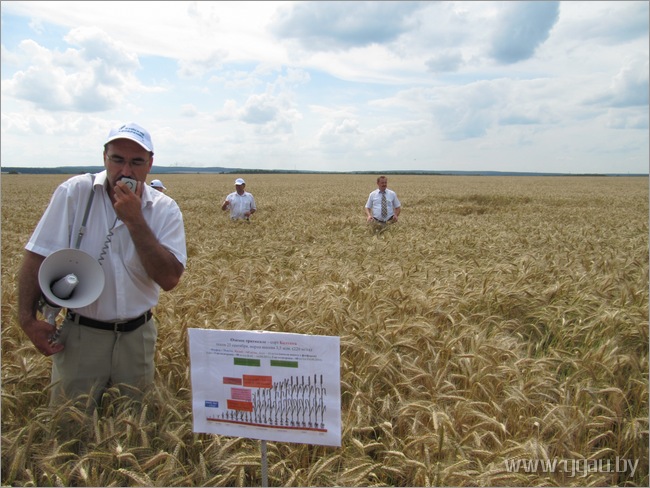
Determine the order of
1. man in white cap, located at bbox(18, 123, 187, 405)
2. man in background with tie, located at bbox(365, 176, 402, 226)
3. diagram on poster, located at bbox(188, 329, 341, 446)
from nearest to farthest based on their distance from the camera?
1. diagram on poster, located at bbox(188, 329, 341, 446)
2. man in white cap, located at bbox(18, 123, 187, 405)
3. man in background with tie, located at bbox(365, 176, 402, 226)

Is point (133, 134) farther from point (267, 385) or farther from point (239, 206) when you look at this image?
point (239, 206)

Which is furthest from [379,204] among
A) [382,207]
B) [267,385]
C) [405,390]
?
[267,385]

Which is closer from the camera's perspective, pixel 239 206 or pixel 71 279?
pixel 71 279

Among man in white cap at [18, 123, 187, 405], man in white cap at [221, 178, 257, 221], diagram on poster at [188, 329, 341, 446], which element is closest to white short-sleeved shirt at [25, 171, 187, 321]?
man in white cap at [18, 123, 187, 405]

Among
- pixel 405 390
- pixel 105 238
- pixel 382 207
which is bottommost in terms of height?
pixel 405 390

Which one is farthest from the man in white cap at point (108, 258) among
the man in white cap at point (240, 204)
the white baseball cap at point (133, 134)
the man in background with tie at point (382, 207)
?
the man in white cap at point (240, 204)

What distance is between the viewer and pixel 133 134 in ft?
7.89

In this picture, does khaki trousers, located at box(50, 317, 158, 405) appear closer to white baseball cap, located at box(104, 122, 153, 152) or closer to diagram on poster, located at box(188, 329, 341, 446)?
diagram on poster, located at box(188, 329, 341, 446)

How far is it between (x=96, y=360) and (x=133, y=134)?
1.26 metres

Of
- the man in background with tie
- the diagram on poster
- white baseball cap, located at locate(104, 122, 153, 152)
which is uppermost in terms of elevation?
white baseball cap, located at locate(104, 122, 153, 152)

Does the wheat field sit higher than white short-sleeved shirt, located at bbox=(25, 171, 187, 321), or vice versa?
white short-sleeved shirt, located at bbox=(25, 171, 187, 321)

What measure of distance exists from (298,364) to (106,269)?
50.1 inches

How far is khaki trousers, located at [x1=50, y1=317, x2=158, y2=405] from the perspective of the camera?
2.55 meters

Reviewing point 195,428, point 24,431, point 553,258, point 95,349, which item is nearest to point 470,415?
point 195,428
